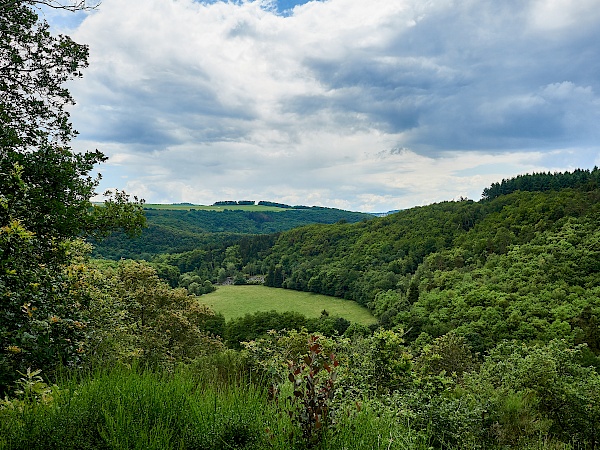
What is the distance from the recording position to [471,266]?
70.8 metres

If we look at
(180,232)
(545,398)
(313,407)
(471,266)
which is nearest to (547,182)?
(471,266)

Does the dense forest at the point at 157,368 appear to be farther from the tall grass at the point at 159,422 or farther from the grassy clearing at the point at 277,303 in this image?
the grassy clearing at the point at 277,303

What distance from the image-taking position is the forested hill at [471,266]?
42.5 metres

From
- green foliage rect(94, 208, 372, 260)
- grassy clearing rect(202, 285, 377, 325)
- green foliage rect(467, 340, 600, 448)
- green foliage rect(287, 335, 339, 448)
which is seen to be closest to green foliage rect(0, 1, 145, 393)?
green foliage rect(287, 335, 339, 448)

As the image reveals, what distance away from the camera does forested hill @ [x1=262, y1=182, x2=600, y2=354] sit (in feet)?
139

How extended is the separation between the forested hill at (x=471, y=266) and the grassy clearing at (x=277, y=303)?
134 inches

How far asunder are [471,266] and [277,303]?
39.6 metres

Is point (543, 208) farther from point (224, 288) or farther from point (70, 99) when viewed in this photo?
point (70, 99)

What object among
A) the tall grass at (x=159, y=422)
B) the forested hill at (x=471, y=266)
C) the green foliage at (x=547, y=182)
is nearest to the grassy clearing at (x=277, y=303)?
the forested hill at (x=471, y=266)

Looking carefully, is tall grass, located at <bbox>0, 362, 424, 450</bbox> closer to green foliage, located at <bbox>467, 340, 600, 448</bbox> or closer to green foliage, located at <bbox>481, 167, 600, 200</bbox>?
green foliage, located at <bbox>467, 340, 600, 448</bbox>

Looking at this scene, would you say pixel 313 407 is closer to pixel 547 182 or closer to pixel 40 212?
pixel 40 212

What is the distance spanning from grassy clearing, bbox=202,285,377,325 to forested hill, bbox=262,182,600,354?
341cm

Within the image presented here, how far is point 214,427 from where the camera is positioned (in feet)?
9.64

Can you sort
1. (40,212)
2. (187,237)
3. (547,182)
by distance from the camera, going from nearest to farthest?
(40,212)
(547,182)
(187,237)
